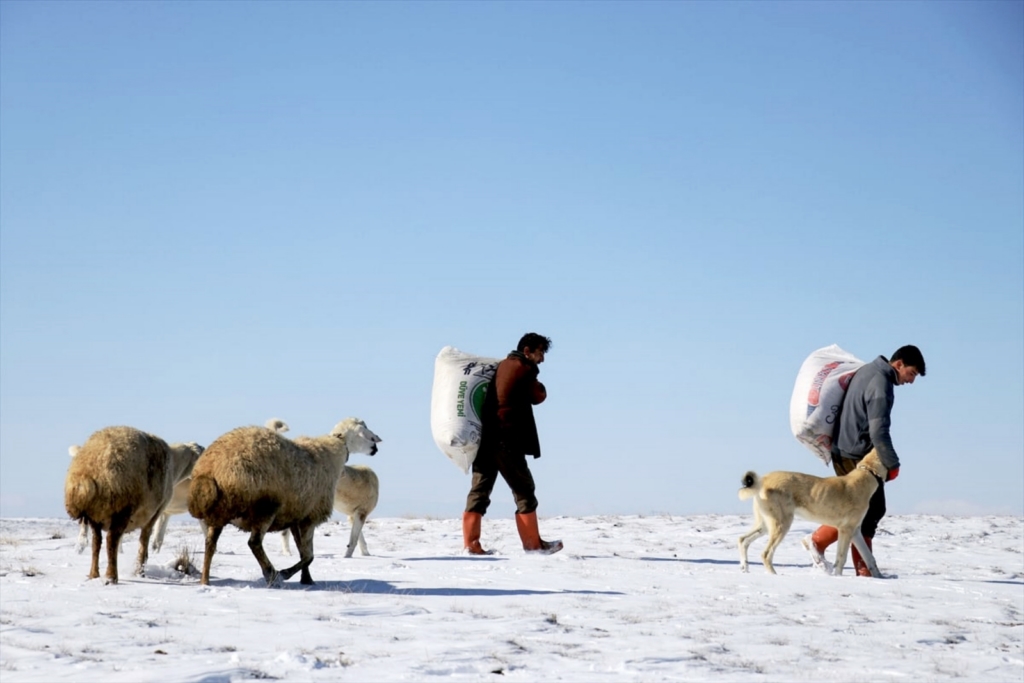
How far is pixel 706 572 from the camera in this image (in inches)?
508

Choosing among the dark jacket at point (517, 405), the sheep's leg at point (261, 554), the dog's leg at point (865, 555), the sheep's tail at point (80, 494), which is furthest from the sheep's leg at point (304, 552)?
the dog's leg at point (865, 555)

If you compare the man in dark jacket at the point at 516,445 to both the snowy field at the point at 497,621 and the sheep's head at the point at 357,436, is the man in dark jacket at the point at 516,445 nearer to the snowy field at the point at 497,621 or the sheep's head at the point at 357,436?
the snowy field at the point at 497,621

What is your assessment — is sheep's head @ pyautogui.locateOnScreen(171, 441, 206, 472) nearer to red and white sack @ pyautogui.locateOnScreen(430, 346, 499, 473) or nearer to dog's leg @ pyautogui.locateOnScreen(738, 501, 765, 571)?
red and white sack @ pyautogui.locateOnScreen(430, 346, 499, 473)

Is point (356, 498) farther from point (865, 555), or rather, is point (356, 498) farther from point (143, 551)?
point (865, 555)

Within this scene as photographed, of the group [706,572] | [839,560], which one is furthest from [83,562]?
[839,560]

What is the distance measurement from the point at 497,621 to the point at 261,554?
246cm

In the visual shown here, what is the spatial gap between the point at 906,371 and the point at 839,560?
2.47m

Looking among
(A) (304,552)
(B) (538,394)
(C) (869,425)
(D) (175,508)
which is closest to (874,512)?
(C) (869,425)

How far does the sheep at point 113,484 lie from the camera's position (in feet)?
33.4

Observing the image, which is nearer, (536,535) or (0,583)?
(0,583)

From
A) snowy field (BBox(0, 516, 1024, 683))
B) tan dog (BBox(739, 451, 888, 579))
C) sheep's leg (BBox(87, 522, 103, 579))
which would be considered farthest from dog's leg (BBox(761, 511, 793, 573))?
sheep's leg (BBox(87, 522, 103, 579))

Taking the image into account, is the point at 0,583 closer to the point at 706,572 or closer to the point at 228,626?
the point at 228,626

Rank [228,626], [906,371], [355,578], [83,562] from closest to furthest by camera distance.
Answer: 1. [228,626]
2. [355,578]
3. [83,562]
4. [906,371]

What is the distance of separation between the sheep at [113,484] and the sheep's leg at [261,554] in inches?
45.4
